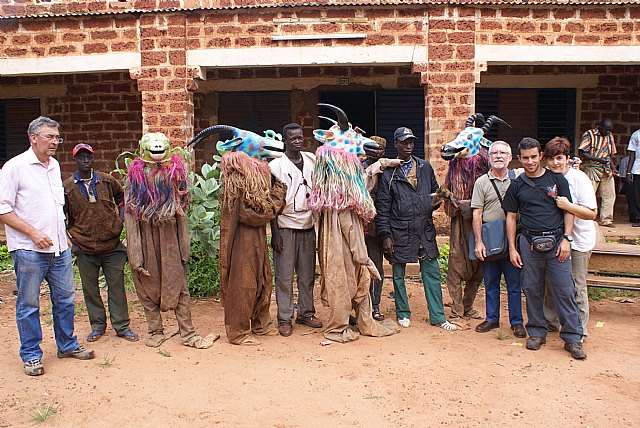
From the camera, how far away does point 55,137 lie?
14.7 ft

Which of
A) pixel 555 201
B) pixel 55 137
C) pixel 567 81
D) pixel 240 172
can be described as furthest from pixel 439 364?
pixel 567 81

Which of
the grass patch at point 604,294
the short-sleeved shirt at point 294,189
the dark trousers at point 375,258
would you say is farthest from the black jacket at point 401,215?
the grass patch at point 604,294

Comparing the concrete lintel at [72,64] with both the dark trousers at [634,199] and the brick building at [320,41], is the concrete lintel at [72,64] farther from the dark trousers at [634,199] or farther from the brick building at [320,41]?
the dark trousers at [634,199]

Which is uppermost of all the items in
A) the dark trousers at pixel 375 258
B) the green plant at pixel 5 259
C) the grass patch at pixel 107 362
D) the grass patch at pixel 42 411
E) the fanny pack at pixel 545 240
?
the fanny pack at pixel 545 240

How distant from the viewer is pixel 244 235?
5.09 metres

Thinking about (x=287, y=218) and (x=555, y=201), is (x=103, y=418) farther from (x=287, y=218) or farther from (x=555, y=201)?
(x=555, y=201)

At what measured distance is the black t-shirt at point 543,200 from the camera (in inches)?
189

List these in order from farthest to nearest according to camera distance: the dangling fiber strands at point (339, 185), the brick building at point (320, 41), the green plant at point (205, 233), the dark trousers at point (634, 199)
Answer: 1. the dark trousers at point (634, 199)
2. the brick building at point (320, 41)
3. the green plant at point (205, 233)
4. the dangling fiber strands at point (339, 185)

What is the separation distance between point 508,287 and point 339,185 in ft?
5.95

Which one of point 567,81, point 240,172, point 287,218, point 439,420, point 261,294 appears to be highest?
point 567,81

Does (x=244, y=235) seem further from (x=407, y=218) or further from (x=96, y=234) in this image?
(x=407, y=218)

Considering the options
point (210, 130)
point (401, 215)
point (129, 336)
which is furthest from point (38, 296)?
point (401, 215)

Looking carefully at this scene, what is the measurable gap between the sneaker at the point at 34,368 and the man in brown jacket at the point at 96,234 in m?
0.75

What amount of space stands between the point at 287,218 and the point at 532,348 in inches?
92.5
